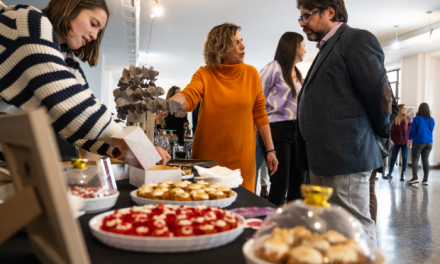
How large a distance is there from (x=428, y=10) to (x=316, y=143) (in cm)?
651

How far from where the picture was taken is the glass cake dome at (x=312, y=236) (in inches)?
17.5

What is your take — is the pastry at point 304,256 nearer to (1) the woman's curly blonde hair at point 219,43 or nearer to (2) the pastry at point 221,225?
(2) the pastry at point 221,225

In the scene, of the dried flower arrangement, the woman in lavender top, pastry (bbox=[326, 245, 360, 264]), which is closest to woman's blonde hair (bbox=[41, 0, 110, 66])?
the dried flower arrangement

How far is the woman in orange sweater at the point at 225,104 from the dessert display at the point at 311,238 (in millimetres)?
1235

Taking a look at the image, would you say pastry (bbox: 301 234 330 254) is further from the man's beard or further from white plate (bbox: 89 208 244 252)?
the man's beard

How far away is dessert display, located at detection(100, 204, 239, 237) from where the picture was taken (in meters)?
0.58

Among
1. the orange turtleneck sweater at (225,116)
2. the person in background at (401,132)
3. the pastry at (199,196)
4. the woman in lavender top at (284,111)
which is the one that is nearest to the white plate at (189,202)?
the pastry at (199,196)

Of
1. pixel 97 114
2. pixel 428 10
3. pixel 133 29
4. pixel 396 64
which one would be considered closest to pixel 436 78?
pixel 396 64

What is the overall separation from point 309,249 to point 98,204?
53cm

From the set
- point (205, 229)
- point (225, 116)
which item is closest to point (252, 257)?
point (205, 229)

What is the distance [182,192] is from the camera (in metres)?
0.88

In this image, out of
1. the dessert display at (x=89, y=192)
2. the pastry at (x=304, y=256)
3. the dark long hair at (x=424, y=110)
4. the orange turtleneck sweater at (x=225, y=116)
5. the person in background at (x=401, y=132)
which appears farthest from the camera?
the person in background at (x=401, y=132)

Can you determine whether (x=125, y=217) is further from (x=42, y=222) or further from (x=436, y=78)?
(x=436, y=78)

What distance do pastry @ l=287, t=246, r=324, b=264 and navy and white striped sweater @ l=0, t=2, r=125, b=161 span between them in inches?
25.2
